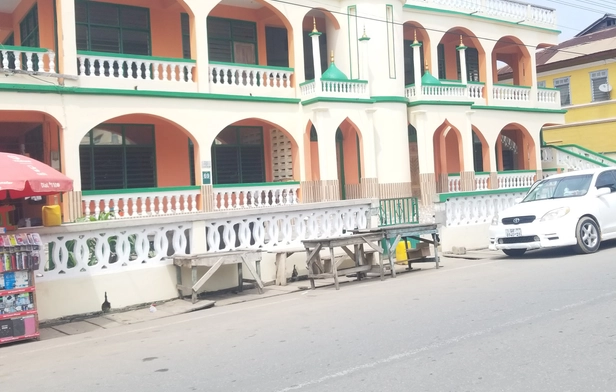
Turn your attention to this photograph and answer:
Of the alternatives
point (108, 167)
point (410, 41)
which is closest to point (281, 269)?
point (108, 167)

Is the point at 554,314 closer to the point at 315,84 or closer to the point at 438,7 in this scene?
the point at 315,84

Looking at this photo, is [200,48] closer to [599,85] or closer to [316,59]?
[316,59]

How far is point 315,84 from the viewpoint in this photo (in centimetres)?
1855

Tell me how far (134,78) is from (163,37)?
8.43 feet

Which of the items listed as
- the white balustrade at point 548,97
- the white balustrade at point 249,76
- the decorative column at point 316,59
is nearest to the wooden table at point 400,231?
the decorative column at point 316,59

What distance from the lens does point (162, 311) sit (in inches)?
408

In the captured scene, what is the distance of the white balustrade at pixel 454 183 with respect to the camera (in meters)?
22.4

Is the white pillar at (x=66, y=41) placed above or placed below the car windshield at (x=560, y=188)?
above

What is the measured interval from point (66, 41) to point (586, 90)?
78.9ft

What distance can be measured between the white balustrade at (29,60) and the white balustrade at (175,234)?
5.57 m

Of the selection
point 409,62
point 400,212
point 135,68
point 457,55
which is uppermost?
point 457,55

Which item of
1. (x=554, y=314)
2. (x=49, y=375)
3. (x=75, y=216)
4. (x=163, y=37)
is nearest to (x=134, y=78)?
(x=163, y=37)

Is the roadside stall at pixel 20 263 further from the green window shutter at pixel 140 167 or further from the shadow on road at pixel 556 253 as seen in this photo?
the shadow on road at pixel 556 253

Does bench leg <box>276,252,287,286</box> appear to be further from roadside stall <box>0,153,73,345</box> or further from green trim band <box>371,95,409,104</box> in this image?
green trim band <box>371,95,409,104</box>
